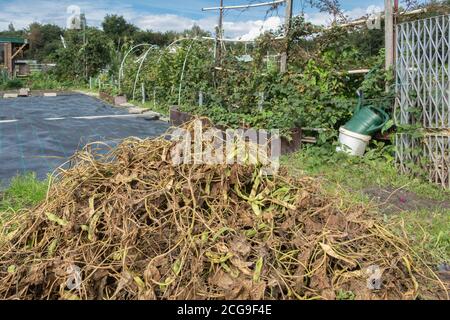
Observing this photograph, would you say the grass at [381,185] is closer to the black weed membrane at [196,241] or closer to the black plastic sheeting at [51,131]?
the black weed membrane at [196,241]

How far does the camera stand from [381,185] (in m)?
5.05

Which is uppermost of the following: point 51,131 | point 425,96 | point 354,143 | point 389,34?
point 389,34

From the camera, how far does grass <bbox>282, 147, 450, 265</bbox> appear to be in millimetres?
3295

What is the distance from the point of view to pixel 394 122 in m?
5.68

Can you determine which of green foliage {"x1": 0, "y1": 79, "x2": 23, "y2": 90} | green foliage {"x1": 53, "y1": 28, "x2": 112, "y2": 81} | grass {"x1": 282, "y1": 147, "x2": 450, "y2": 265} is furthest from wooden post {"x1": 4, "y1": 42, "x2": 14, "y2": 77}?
grass {"x1": 282, "y1": 147, "x2": 450, "y2": 265}

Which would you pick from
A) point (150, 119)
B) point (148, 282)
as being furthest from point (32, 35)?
point (148, 282)

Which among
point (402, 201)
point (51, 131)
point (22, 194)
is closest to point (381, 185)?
point (402, 201)

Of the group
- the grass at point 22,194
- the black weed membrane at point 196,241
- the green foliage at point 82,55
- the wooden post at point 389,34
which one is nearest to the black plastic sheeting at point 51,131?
the grass at point 22,194

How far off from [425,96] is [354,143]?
103 centimetres

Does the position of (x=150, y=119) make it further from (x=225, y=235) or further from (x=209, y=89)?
(x=225, y=235)

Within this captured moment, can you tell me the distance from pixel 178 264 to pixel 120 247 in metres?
0.31

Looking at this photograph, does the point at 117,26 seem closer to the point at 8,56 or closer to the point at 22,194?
the point at 8,56

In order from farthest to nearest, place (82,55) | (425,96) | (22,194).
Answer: (82,55)
(425,96)
(22,194)

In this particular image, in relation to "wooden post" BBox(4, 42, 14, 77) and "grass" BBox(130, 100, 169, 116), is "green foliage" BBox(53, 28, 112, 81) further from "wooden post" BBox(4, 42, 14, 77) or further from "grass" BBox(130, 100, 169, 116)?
"grass" BBox(130, 100, 169, 116)
